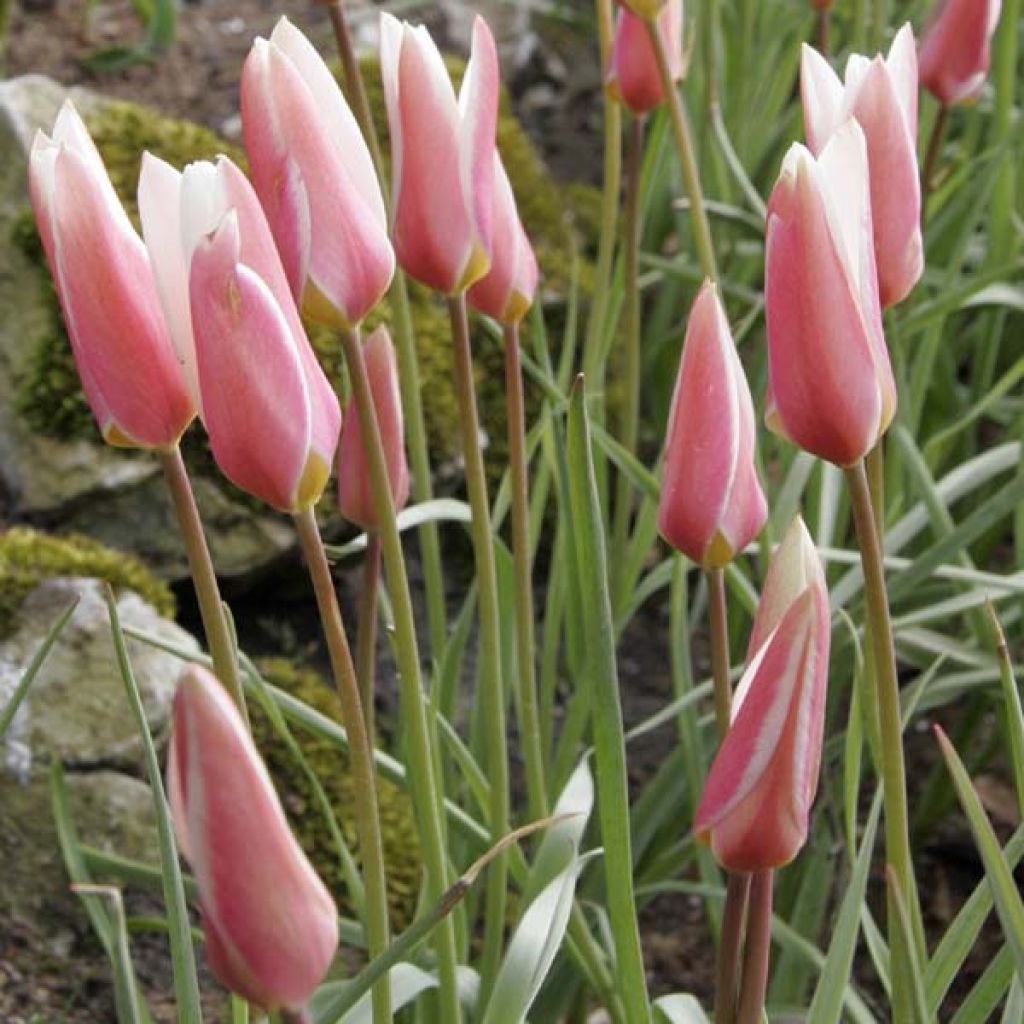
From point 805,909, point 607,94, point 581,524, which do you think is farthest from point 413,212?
point 805,909

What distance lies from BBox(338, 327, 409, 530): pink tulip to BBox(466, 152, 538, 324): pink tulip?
0.07m

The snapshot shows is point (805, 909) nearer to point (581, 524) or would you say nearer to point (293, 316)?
point (581, 524)

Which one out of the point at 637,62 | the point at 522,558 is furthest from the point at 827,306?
the point at 637,62

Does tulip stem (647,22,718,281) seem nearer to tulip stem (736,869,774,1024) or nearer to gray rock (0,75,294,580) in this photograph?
tulip stem (736,869,774,1024)

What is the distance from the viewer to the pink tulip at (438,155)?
1070 mm

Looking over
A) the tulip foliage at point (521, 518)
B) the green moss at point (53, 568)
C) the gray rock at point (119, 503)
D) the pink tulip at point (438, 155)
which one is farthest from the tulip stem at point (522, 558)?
the gray rock at point (119, 503)

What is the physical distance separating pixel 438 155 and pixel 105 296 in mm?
267

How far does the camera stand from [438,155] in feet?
3.54

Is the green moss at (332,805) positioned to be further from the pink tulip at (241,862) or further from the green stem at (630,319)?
the pink tulip at (241,862)

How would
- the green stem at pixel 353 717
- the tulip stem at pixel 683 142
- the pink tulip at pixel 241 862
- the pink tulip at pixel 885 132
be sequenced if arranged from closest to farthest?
the pink tulip at pixel 241 862, the green stem at pixel 353 717, the pink tulip at pixel 885 132, the tulip stem at pixel 683 142

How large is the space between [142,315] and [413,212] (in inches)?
9.9

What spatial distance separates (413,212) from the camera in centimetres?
110

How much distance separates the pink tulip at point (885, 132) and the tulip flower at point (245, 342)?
0.36 m

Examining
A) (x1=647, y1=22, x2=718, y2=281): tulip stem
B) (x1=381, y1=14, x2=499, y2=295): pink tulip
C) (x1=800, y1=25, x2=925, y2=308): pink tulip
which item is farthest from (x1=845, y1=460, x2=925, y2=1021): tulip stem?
(x1=647, y1=22, x2=718, y2=281): tulip stem
